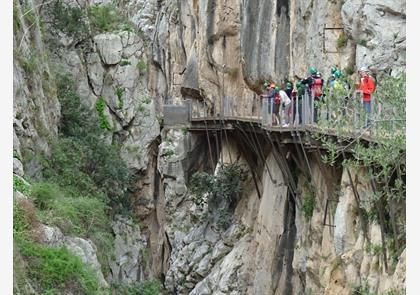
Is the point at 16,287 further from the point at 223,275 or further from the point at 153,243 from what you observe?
the point at 153,243

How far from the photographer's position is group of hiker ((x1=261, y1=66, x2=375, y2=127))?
1596cm

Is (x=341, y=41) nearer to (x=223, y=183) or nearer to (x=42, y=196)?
(x=42, y=196)

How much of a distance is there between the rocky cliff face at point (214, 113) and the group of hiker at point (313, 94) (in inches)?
55.0

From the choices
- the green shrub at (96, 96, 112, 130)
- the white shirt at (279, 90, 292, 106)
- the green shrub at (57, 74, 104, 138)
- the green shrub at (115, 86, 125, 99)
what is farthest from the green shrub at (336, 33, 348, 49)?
the green shrub at (115, 86, 125, 99)

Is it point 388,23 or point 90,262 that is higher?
point 388,23

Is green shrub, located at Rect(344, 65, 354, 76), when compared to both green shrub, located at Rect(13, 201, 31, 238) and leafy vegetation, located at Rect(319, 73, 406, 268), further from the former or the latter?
green shrub, located at Rect(13, 201, 31, 238)

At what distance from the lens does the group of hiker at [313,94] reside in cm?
1596

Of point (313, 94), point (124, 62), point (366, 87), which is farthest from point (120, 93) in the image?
point (366, 87)

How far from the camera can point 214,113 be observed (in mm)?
35188

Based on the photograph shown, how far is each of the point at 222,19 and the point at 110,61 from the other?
8128 mm

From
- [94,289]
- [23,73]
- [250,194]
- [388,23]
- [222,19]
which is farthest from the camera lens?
[222,19]

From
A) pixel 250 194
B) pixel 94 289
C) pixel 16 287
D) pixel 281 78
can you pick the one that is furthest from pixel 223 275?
pixel 16 287

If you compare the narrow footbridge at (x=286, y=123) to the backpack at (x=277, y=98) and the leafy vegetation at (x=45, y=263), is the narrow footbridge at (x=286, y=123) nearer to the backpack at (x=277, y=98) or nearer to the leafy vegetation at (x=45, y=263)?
the backpack at (x=277, y=98)

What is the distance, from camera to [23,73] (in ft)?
72.7
